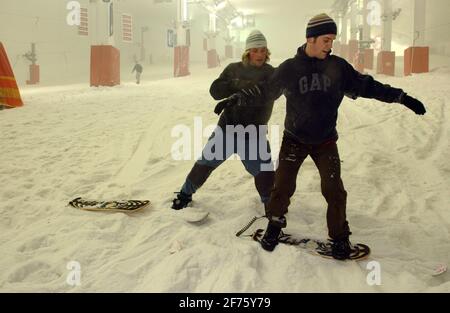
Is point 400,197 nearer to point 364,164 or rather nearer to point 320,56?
point 364,164

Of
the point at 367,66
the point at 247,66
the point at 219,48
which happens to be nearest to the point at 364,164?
the point at 247,66

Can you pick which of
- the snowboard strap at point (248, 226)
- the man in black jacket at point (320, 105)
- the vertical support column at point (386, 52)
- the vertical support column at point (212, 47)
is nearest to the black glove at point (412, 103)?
the man in black jacket at point (320, 105)

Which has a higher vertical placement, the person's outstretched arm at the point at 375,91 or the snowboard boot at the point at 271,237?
the person's outstretched arm at the point at 375,91

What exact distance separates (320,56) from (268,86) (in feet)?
1.52

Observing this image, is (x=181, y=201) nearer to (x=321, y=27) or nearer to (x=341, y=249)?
(x=341, y=249)

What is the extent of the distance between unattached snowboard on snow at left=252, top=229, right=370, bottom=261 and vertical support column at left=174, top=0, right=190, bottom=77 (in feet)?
65.9

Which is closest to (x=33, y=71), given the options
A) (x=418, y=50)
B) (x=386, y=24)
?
(x=386, y=24)

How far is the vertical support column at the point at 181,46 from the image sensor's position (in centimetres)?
2258

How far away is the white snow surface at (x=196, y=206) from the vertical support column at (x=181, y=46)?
15.0 m

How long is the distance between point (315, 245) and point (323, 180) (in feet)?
1.94

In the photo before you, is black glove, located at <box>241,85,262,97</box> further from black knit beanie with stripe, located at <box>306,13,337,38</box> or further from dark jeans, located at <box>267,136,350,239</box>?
black knit beanie with stripe, located at <box>306,13,337,38</box>

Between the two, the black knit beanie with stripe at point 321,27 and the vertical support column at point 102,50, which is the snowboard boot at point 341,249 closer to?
the black knit beanie with stripe at point 321,27

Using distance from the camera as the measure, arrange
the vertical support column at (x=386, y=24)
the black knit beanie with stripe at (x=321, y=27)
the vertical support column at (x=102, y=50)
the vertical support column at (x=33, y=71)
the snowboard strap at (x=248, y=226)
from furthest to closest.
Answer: the vertical support column at (x=33, y=71), the vertical support column at (x=386, y=24), the vertical support column at (x=102, y=50), the snowboard strap at (x=248, y=226), the black knit beanie with stripe at (x=321, y=27)
